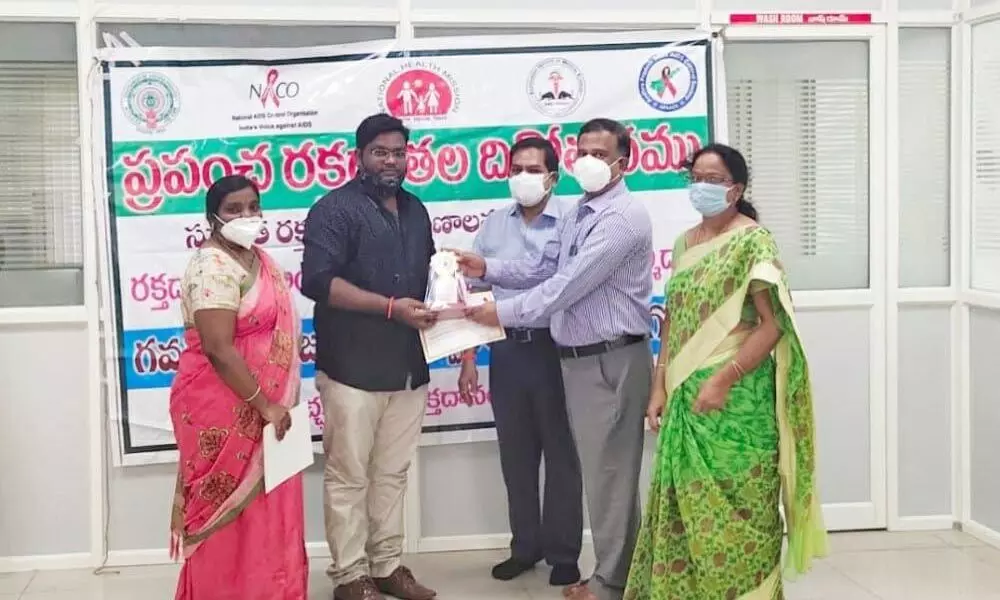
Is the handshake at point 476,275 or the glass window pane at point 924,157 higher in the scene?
the glass window pane at point 924,157

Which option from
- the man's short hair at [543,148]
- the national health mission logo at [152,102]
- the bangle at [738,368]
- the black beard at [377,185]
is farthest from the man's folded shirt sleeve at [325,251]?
the bangle at [738,368]

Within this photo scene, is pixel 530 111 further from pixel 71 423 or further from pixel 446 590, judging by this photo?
pixel 71 423

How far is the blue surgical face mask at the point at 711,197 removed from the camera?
3096 mm

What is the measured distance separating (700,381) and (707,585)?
561mm

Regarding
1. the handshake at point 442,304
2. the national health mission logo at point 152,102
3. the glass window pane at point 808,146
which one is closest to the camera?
the handshake at point 442,304

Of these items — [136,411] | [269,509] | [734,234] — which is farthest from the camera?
[136,411]

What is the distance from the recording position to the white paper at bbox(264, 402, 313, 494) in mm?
3299

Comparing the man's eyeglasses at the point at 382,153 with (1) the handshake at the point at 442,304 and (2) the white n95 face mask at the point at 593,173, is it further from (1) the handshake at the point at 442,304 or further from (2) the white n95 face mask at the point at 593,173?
(2) the white n95 face mask at the point at 593,173

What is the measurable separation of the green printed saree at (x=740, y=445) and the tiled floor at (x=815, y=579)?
72 cm

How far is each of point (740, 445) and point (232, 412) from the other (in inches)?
57.5

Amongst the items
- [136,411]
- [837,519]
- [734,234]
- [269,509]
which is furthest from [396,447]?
[837,519]

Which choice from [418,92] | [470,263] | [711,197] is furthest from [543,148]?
[711,197]

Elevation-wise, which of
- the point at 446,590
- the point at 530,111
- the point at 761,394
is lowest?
the point at 446,590

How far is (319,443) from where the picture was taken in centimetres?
414
